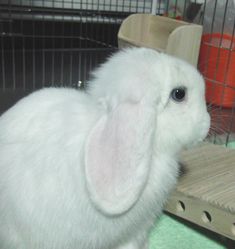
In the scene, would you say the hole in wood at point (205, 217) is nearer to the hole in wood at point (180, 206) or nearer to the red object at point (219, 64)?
the hole in wood at point (180, 206)

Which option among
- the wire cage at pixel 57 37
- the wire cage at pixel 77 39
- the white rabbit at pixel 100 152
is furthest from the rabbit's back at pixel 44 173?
the wire cage at pixel 57 37

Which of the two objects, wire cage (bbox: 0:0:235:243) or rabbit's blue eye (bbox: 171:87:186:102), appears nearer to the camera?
rabbit's blue eye (bbox: 171:87:186:102)

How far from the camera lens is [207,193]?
1291 millimetres

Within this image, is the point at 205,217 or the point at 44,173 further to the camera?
the point at 205,217

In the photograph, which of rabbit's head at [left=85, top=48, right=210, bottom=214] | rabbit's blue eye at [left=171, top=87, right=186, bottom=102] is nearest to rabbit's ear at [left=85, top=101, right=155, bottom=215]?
rabbit's head at [left=85, top=48, right=210, bottom=214]

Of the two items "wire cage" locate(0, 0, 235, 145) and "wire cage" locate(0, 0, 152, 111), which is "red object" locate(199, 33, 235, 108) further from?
"wire cage" locate(0, 0, 152, 111)

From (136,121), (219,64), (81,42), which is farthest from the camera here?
(81,42)

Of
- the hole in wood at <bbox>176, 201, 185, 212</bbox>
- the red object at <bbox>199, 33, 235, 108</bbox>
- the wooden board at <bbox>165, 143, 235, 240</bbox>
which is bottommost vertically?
the hole in wood at <bbox>176, 201, 185, 212</bbox>

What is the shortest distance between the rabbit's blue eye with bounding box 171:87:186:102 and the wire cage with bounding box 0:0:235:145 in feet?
4.16

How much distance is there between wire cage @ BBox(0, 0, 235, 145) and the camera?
2514mm

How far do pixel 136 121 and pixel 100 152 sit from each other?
0.33 feet

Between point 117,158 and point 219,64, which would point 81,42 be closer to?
point 219,64

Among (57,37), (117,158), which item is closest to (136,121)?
(117,158)

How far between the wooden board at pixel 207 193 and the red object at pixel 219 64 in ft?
2.87
